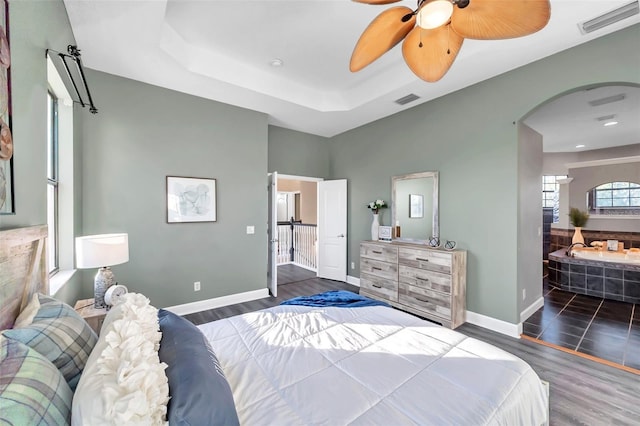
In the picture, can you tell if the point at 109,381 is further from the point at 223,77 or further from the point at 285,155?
the point at 285,155

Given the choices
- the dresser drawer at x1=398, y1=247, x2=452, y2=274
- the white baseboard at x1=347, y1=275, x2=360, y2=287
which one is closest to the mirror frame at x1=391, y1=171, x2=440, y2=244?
the dresser drawer at x1=398, y1=247, x2=452, y2=274

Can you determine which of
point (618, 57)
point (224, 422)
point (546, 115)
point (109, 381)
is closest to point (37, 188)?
point (109, 381)

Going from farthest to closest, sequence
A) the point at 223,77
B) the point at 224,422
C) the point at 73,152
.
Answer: the point at 223,77, the point at 73,152, the point at 224,422

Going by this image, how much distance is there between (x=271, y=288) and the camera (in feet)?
14.7

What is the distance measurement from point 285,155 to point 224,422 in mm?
4638

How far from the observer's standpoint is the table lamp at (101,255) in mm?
2129

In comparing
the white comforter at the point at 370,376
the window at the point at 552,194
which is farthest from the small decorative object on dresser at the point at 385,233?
the window at the point at 552,194

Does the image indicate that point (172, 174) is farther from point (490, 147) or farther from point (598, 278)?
point (598, 278)

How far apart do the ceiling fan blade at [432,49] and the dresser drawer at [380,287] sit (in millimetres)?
2851

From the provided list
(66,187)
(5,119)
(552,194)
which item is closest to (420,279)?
(5,119)

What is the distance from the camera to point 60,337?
39.4 inches

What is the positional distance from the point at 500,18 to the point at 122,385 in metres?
2.25

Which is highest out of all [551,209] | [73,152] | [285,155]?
[285,155]

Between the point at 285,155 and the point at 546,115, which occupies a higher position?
the point at 546,115
